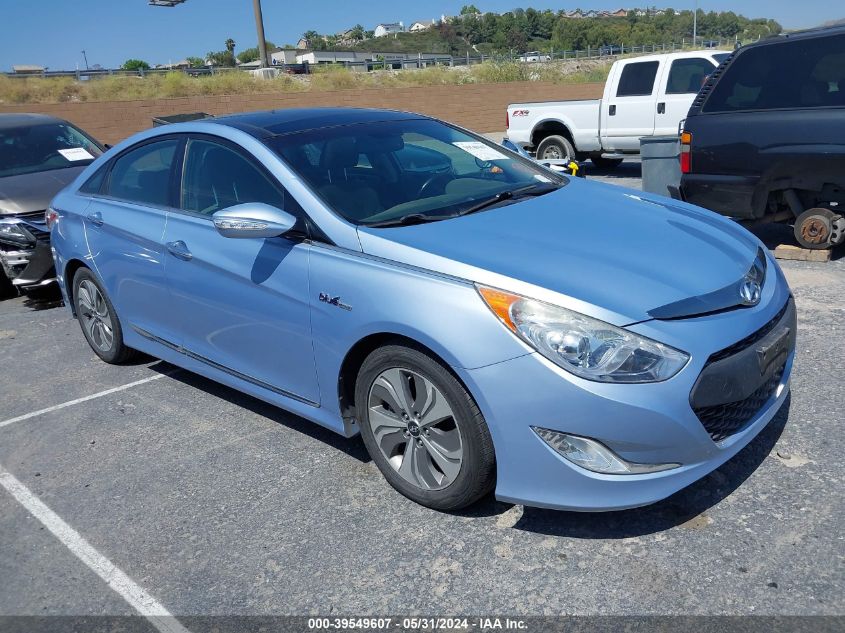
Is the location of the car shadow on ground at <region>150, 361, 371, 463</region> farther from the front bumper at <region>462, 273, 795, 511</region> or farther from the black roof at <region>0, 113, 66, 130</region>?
the black roof at <region>0, 113, 66, 130</region>

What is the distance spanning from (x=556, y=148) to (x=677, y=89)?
2208 millimetres

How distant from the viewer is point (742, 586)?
2639 mm

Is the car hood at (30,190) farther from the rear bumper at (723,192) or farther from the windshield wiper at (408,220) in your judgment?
the rear bumper at (723,192)

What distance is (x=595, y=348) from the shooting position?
2.72 metres

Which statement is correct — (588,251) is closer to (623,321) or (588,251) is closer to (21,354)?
(623,321)

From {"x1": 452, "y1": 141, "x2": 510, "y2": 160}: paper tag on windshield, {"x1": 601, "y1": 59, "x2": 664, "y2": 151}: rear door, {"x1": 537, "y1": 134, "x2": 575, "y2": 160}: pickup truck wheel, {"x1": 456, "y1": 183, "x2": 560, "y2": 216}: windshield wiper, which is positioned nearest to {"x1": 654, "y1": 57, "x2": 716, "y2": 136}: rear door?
{"x1": 601, "y1": 59, "x2": 664, "y2": 151}: rear door

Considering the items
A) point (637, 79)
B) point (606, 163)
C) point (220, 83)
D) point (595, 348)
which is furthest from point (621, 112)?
point (220, 83)

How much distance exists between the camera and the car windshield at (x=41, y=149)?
8.24 meters

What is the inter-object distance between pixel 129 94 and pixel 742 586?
103ft

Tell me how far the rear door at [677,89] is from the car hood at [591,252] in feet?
28.3

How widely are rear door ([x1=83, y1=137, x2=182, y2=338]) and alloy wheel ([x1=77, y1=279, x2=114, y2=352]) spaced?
0.91 feet

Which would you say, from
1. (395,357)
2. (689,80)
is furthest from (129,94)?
(395,357)

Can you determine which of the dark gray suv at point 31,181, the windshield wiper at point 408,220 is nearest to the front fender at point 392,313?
the windshield wiper at point 408,220

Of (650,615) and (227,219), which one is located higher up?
(227,219)
